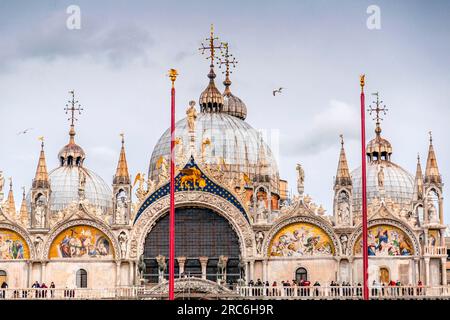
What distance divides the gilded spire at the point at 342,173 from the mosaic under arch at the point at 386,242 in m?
2.65

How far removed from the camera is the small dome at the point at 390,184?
6956 centimetres

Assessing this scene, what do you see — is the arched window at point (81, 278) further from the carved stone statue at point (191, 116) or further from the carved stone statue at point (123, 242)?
the carved stone statue at point (191, 116)

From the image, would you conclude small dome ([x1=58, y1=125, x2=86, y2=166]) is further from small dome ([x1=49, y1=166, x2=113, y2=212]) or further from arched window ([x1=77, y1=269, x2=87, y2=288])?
arched window ([x1=77, y1=269, x2=87, y2=288])

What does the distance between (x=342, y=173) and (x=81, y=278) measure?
13.7 metres

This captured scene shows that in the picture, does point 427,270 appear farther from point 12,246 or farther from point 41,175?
point 12,246

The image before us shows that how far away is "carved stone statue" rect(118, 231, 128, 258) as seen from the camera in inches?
2046

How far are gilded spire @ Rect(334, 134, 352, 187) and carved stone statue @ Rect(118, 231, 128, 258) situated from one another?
10.5 meters

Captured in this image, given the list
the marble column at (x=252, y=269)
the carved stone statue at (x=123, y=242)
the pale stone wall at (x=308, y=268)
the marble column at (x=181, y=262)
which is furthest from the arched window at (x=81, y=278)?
the pale stone wall at (x=308, y=268)

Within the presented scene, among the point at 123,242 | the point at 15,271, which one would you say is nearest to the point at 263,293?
the point at 123,242

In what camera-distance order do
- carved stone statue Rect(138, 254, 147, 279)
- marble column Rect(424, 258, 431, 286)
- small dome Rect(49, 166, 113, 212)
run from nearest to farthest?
1. marble column Rect(424, 258, 431, 286)
2. carved stone statue Rect(138, 254, 147, 279)
3. small dome Rect(49, 166, 113, 212)

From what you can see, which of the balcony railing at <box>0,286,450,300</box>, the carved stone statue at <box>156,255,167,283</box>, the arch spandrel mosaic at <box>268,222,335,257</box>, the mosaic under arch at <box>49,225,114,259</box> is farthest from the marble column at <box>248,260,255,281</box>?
the mosaic under arch at <box>49,225,114,259</box>
